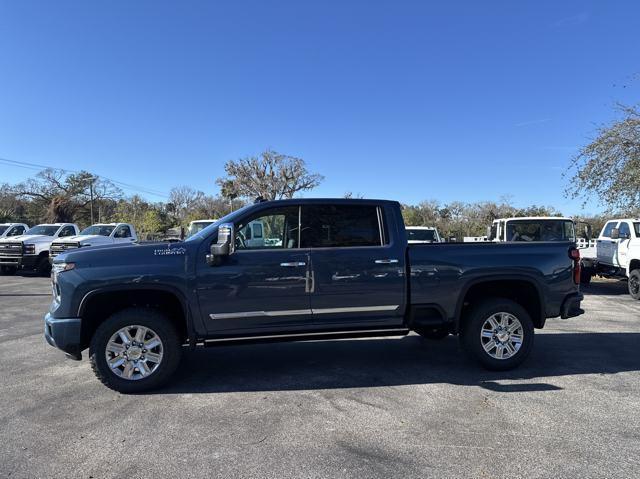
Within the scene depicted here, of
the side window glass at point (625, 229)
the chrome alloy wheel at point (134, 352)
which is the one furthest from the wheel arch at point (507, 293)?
the side window glass at point (625, 229)

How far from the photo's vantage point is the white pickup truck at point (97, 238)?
700 inches

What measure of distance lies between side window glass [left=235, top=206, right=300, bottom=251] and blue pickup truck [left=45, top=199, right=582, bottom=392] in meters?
0.01

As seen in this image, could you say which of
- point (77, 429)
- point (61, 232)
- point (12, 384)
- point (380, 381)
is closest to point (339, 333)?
point (380, 381)

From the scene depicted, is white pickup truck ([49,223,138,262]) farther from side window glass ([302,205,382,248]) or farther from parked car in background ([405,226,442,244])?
side window glass ([302,205,382,248])

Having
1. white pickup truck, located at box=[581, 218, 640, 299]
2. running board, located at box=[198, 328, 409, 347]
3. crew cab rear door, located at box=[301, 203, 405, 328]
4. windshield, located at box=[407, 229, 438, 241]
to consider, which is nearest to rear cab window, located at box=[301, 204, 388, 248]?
crew cab rear door, located at box=[301, 203, 405, 328]

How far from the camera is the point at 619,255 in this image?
1284 centimetres

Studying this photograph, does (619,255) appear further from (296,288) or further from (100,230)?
(100,230)

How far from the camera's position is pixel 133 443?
147 inches

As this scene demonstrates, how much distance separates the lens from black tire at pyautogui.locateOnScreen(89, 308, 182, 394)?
4.79 meters

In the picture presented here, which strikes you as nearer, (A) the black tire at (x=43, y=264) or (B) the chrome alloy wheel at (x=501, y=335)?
(B) the chrome alloy wheel at (x=501, y=335)

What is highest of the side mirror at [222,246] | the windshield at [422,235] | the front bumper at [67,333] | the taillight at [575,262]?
the windshield at [422,235]

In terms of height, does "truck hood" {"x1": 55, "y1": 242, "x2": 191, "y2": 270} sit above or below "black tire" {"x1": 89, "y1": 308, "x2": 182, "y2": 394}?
above

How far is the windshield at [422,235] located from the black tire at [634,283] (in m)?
5.13

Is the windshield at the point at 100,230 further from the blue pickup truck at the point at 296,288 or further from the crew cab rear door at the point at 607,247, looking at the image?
the crew cab rear door at the point at 607,247
